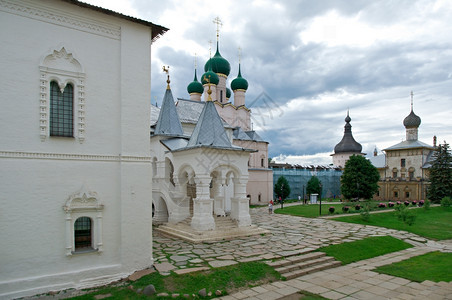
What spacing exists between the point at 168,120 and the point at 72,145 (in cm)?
884

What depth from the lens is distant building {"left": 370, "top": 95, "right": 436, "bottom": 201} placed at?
113ft

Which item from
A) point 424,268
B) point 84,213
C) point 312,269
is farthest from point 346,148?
point 84,213

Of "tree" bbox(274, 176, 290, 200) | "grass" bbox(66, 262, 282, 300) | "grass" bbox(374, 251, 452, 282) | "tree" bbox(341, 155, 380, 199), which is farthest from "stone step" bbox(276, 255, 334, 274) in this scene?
"tree" bbox(274, 176, 290, 200)

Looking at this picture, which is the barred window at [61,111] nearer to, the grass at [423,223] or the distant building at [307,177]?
the grass at [423,223]

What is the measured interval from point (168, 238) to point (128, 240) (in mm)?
4638

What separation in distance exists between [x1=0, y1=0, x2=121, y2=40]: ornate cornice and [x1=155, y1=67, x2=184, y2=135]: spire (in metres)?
7.99

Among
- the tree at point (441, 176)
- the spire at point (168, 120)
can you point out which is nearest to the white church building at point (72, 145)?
the spire at point (168, 120)

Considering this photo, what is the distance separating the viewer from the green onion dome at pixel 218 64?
96.2 ft

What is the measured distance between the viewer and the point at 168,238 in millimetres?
12422

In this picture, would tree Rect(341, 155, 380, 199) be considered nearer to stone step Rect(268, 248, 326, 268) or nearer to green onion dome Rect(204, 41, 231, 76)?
green onion dome Rect(204, 41, 231, 76)

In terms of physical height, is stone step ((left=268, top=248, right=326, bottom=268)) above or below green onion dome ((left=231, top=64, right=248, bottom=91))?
below

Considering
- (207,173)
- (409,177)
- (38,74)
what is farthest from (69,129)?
(409,177)

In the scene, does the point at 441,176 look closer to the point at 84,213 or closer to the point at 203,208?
the point at 203,208

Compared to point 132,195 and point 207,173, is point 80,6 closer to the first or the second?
point 132,195
